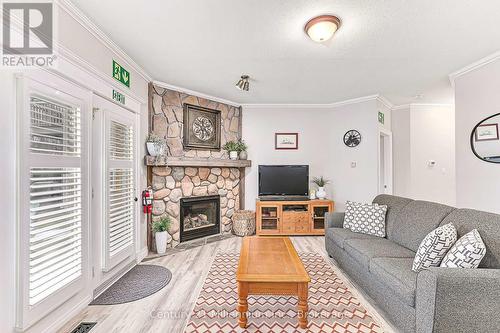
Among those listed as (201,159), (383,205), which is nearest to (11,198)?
(201,159)

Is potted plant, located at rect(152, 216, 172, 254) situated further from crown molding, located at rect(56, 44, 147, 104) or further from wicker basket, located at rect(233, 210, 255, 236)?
crown molding, located at rect(56, 44, 147, 104)

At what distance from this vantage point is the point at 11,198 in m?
1.57

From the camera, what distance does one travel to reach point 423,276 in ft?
5.17

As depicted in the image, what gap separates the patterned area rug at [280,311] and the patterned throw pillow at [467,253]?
783mm

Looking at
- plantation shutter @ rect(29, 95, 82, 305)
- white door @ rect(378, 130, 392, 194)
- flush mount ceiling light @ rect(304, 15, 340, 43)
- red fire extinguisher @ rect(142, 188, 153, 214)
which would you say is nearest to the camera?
plantation shutter @ rect(29, 95, 82, 305)

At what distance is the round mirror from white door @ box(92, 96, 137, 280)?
4.44m

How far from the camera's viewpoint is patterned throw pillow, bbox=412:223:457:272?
1815mm

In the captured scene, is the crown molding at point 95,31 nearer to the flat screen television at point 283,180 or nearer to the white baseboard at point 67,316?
the white baseboard at point 67,316

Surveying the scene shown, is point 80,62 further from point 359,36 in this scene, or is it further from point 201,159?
point 359,36

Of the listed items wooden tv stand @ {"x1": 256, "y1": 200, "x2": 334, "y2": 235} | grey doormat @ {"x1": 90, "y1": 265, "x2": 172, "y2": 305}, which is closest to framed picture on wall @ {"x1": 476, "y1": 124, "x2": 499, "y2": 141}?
wooden tv stand @ {"x1": 256, "y1": 200, "x2": 334, "y2": 235}

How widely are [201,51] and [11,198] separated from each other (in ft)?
7.16

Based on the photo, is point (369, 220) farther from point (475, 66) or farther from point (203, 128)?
point (203, 128)

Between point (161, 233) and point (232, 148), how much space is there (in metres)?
1.99

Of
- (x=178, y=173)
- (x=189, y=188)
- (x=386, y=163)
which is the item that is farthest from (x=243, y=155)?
(x=386, y=163)
